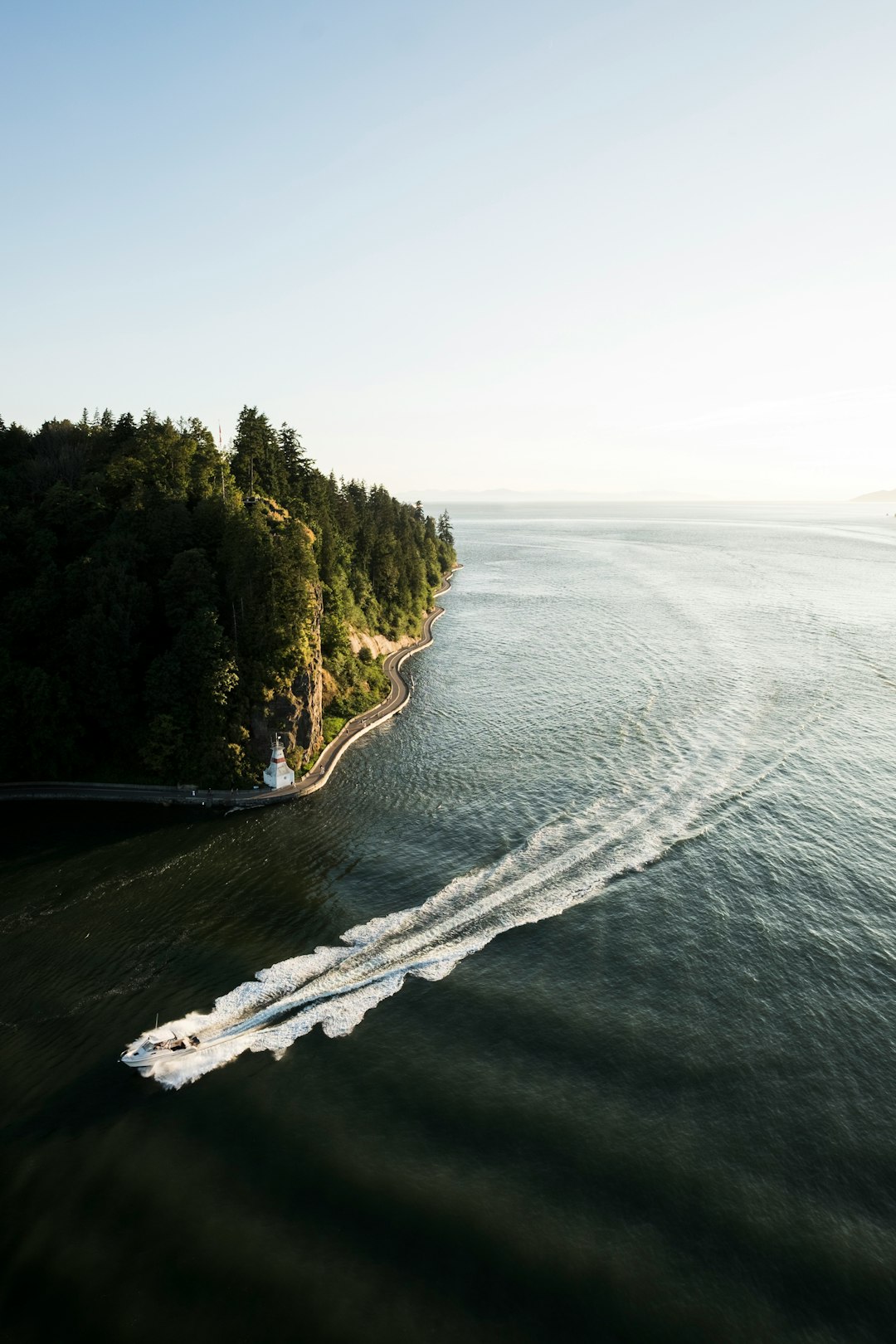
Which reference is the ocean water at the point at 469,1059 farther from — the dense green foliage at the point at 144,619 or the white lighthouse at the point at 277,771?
the dense green foliage at the point at 144,619

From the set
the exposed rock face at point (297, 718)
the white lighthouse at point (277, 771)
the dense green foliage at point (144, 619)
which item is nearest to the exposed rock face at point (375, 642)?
the exposed rock face at point (297, 718)

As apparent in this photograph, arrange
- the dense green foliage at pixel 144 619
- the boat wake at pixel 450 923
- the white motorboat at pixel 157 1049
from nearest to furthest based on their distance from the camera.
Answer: the white motorboat at pixel 157 1049 < the boat wake at pixel 450 923 < the dense green foliage at pixel 144 619

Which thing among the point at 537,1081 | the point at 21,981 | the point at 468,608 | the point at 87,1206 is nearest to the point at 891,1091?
the point at 537,1081

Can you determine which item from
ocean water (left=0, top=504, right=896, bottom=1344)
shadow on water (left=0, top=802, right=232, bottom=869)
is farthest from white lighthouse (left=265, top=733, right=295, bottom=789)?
shadow on water (left=0, top=802, right=232, bottom=869)

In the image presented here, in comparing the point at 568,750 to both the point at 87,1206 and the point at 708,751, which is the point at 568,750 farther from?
the point at 87,1206

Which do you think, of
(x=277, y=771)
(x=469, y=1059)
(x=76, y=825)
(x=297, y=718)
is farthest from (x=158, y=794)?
(x=469, y=1059)

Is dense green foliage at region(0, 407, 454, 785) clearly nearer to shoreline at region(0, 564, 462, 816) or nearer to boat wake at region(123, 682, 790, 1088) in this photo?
shoreline at region(0, 564, 462, 816)
